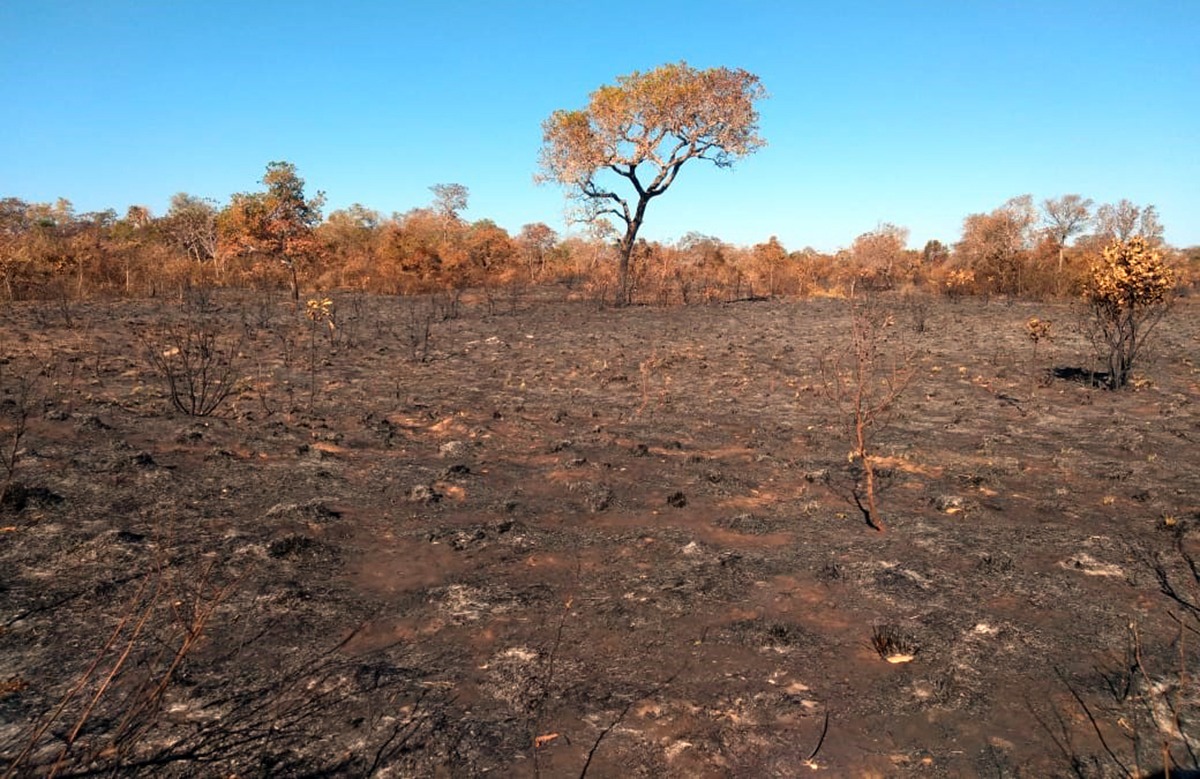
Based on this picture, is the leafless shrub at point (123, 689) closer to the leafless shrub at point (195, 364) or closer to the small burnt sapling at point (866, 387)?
the leafless shrub at point (195, 364)

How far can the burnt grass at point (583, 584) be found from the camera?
3.10m

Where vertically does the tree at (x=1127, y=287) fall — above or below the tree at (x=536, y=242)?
below

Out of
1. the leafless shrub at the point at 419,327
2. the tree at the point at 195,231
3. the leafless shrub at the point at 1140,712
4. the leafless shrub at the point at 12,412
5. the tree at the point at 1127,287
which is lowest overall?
the leafless shrub at the point at 1140,712

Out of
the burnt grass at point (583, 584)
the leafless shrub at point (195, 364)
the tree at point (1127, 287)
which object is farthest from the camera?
the tree at point (1127, 287)

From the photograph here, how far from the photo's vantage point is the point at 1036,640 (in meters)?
3.99

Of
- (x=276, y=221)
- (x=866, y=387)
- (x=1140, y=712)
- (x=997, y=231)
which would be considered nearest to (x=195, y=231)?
(x=276, y=221)

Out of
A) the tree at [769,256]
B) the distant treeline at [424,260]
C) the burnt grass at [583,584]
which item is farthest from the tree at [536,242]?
the burnt grass at [583,584]

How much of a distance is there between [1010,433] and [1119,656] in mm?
5590

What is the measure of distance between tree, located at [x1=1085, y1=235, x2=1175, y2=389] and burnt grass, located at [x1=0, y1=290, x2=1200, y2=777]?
1.10 metres

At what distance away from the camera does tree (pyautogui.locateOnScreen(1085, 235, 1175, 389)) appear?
10.6 m

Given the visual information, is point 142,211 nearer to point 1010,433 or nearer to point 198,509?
point 198,509

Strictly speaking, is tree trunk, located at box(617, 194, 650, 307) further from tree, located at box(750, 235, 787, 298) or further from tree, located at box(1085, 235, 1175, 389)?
tree, located at box(1085, 235, 1175, 389)

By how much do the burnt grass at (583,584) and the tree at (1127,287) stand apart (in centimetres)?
110

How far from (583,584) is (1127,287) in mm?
11179
